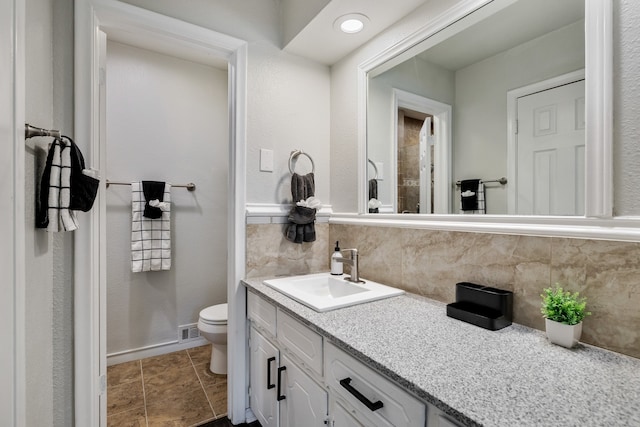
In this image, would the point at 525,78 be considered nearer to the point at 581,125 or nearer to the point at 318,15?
the point at 581,125

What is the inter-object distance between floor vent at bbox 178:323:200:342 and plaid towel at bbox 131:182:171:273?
1.82 feet

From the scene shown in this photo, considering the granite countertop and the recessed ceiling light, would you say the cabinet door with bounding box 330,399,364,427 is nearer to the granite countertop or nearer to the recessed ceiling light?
the granite countertop

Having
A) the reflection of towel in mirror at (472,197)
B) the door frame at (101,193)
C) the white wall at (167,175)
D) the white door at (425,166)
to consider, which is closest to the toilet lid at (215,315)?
the door frame at (101,193)

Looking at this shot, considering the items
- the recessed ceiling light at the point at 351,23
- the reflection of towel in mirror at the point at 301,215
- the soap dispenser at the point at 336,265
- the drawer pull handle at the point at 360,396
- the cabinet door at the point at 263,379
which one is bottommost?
the cabinet door at the point at 263,379

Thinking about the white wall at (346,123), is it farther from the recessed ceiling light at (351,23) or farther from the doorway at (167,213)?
the doorway at (167,213)

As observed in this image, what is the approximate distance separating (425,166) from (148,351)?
2.46 metres

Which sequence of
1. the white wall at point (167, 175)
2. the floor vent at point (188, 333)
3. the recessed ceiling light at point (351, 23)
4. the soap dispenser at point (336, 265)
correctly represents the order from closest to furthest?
the recessed ceiling light at point (351, 23), the soap dispenser at point (336, 265), the white wall at point (167, 175), the floor vent at point (188, 333)

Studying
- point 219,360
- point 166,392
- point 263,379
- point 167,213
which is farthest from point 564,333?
point 167,213

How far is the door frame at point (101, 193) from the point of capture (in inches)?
51.8

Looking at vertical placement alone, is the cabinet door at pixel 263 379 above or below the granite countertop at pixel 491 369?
below

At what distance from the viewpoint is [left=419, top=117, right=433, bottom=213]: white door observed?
147cm

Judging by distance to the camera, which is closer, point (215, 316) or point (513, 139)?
point (513, 139)

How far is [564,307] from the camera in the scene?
2.87ft

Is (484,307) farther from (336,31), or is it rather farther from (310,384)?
(336,31)
